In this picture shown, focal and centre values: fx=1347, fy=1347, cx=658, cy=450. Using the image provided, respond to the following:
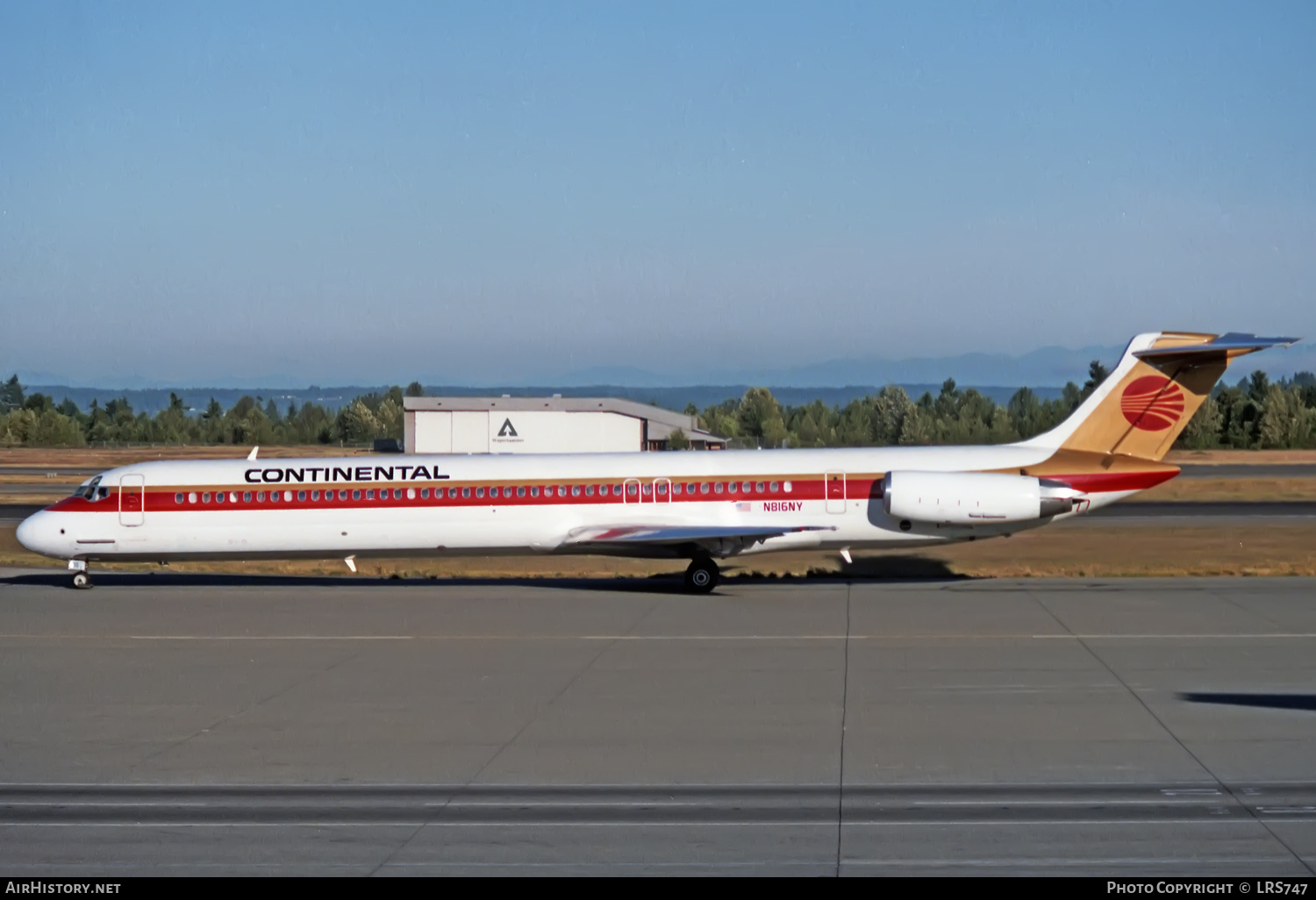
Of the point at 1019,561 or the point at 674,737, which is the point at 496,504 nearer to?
the point at 1019,561

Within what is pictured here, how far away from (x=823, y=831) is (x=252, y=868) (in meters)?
3.98

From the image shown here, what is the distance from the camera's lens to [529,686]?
1628 centimetres

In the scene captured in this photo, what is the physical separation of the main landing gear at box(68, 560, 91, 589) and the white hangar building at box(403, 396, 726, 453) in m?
41.3

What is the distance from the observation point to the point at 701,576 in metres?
25.4

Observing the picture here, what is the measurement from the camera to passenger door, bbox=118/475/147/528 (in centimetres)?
2659

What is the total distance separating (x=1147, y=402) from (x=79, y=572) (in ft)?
70.5

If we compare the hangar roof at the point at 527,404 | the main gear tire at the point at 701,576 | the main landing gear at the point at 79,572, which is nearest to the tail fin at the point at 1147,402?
the main gear tire at the point at 701,576

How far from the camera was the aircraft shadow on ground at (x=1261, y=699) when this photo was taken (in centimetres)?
1429

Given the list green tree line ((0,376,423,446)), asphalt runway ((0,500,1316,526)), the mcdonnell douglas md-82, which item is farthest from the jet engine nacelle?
green tree line ((0,376,423,446))

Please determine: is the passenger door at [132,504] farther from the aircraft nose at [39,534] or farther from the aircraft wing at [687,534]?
the aircraft wing at [687,534]

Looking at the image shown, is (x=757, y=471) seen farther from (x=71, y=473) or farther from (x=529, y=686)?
(x=71, y=473)

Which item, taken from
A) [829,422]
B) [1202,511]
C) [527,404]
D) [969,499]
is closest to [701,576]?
[969,499]

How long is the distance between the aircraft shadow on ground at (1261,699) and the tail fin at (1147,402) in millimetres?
11396
